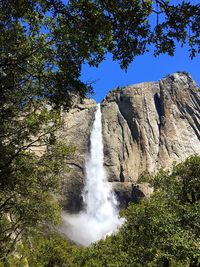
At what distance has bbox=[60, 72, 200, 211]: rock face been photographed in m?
87.6

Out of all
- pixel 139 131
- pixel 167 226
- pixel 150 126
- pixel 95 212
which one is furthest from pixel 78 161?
pixel 167 226

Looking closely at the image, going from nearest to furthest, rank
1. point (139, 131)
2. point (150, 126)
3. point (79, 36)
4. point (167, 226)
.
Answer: point (79, 36) → point (167, 226) → point (139, 131) → point (150, 126)

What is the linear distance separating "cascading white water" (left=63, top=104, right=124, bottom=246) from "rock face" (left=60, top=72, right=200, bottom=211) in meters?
1.83

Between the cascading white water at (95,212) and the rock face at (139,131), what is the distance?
1827 millimetres

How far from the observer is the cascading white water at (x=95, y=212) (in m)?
79.0

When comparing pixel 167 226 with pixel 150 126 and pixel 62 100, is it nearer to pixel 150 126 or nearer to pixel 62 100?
pixel 62 100

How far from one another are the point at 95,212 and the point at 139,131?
2623 centimetres

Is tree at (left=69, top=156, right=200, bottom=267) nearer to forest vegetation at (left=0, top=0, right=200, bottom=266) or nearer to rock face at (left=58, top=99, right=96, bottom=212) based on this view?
forest vegetation at (left=0, top=0, right=200, bottom=266)

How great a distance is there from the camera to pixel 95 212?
270 feet

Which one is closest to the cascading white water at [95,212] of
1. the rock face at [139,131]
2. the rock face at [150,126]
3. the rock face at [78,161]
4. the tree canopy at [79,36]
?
the rock face at [78,161]

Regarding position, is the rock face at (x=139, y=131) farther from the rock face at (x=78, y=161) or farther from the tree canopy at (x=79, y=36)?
the tree canopy at (x=79, y=36)

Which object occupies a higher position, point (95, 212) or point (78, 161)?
point (78, 161)

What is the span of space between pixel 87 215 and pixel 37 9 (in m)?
75.5

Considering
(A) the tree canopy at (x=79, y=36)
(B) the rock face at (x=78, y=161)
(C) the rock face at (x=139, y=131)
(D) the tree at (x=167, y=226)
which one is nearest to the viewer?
(A) the tree canopy at (x=79, y=36)
